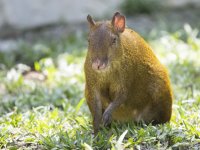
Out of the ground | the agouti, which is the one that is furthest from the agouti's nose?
the ground

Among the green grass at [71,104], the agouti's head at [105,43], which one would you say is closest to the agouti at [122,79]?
the agouti's head at [105,43]

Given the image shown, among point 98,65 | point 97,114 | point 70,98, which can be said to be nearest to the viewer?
point 98,65

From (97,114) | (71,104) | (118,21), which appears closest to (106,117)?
(97,114)

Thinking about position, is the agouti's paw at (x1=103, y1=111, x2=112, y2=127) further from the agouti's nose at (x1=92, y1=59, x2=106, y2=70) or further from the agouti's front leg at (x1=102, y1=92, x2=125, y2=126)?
the agouti's nose at (x1=92, y1=59, x2=106, y2=70)

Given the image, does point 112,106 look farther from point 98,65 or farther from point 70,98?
point 70,98

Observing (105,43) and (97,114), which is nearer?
(105,43)

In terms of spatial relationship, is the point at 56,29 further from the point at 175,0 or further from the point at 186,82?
the point at 186,82

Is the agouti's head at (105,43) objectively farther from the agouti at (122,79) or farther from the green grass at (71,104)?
the green grass at (71,104)
